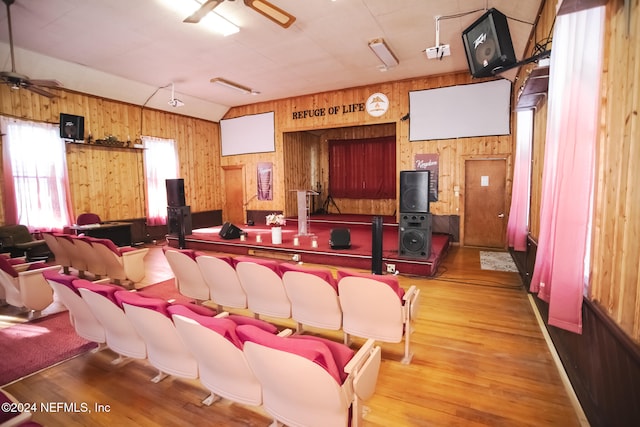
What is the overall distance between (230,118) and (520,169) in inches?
353

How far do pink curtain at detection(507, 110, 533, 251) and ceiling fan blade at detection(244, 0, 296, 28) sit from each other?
422 centimetres

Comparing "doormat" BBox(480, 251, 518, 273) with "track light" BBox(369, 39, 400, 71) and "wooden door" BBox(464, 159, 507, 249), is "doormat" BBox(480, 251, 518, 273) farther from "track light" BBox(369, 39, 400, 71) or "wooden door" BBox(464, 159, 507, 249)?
"track light" BBox(369, 39, 400, 71)

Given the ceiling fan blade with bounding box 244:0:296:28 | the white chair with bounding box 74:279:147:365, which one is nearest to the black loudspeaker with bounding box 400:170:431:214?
the ceiling fan blade with bounding box 244:0:296:28

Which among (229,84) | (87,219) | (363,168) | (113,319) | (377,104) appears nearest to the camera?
(113,319)

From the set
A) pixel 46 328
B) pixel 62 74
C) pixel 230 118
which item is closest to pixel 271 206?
pixel 230 118

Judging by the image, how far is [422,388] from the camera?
7.70 ft

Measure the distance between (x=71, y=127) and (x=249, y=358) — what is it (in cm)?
788

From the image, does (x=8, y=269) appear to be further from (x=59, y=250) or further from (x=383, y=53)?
(x=383, y=53)

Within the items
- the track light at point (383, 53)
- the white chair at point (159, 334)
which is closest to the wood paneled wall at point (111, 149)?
the white chair at point (159, 334)

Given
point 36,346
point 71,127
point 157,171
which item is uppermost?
point 71,127

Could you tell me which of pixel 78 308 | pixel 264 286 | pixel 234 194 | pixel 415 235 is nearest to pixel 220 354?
pixel 264 286

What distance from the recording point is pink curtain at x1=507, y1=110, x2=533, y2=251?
5.00m

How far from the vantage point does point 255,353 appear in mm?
1487

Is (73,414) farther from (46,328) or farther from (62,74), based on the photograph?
(62,74)
